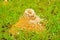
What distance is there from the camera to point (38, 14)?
20.1 ft

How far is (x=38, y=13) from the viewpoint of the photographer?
20.3 ft

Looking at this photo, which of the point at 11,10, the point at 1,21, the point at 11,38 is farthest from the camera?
the point at 11,10

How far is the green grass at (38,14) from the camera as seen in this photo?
5.41m

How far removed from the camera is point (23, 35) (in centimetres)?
538

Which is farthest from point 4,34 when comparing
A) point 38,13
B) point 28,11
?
point 38,13

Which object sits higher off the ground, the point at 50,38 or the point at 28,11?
the point at 28,11

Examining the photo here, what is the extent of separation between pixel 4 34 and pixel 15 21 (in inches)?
18.4

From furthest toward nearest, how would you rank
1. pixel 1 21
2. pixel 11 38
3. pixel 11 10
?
pixel 11 10
pixel 1 21
pixel 11 38

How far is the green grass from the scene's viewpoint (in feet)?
17.8

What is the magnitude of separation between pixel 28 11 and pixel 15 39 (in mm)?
645

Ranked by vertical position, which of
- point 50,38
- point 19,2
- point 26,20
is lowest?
point 50,38

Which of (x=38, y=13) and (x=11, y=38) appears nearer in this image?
(x=11, y=38)

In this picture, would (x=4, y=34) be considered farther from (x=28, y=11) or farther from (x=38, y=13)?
(x=38, y=13)

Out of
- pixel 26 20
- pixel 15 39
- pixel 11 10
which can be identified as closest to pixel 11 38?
pixel 15 39
